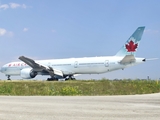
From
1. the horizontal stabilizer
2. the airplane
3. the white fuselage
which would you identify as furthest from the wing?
the horizontal stabilizer

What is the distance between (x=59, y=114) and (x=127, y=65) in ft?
115

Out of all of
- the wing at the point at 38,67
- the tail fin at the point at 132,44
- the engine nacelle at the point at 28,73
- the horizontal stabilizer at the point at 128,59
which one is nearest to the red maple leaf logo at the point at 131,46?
the tail fin at the point at 132,44

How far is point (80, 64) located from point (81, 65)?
0.90 ft

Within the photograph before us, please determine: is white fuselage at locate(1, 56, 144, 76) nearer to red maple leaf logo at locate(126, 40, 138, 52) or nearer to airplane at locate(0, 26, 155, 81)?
airplane at locate(0, 26, 155, 81)

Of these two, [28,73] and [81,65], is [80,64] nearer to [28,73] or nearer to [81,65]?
[81,65]

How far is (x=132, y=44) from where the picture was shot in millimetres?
46031

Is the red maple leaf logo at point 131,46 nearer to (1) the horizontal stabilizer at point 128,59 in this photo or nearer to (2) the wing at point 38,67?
(1) the horizontal stabilizer at point 128,59

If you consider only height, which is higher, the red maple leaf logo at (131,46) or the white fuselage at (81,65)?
the red maple leaf logo at (131,46)

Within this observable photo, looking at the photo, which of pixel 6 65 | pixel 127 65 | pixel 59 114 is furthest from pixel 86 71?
pixel 59 114

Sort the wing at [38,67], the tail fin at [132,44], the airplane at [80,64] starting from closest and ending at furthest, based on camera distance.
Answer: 1. the airplane at [80,64]
2. the tail fin at [132,44]
3. the wing at [38,67]

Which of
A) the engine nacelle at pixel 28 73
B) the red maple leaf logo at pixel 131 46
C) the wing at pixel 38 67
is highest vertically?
the red maple leaf logo at pixel 131 46

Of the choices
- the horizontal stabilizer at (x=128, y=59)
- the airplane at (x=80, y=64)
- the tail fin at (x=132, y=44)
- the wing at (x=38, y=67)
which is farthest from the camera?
the wing at (x=38, y=67)

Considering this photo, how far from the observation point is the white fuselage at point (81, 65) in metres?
45.0

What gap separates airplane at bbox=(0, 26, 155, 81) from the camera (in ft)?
146
